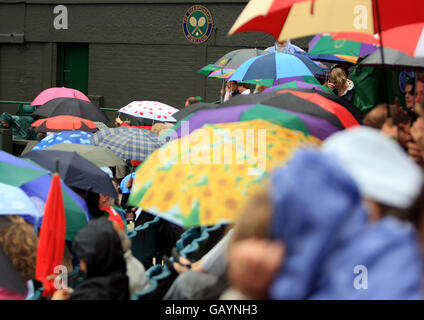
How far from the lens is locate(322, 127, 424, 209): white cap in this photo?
178 cm

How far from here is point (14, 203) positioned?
4551 millimetres

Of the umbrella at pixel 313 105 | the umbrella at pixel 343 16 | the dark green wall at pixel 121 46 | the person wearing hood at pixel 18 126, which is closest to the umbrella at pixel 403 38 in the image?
the umbrella at pixel 343 16

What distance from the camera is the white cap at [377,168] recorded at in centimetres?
178

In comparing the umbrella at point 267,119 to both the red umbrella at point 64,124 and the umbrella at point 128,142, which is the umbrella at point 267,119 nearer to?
the umbrella at point 128,142

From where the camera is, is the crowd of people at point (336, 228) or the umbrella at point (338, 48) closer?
the crowd of people at point (336, 228)

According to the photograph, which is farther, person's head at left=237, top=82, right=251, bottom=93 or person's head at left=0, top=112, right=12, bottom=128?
person's head at left=0, top=112, right=12, bottom=128

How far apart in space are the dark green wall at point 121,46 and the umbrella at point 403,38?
14.8 m

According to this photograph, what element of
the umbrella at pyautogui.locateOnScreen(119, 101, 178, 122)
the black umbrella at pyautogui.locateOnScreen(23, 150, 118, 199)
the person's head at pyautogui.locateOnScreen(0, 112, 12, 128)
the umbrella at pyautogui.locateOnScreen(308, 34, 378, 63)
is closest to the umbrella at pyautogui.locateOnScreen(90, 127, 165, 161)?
the black umbrella at pyautogui.locateOnScreen(23, 150, 118, 199)

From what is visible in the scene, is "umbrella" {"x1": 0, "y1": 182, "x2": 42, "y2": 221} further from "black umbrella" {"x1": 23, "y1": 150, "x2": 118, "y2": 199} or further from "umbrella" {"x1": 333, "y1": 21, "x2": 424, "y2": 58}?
"umbrella" {"x1": 333, "y1": 21, "x2": 424, "y2": 58}

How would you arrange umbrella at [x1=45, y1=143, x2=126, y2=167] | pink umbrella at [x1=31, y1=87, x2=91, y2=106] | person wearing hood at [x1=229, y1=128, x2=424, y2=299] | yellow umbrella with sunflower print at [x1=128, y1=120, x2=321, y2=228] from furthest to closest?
pink umbrella at [x1=31, y1=87, x2=91, y2=106], umbrella at [x1=45, y1=143, x2=126, y2=167], yellow umbrella with sunflower print at [x1=128, y1=120, x2=321, y2=228], person wearing hood at [x1=229, y1=128, x2=424, y2=299]

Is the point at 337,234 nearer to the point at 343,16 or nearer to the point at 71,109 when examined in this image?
the point at 343,16

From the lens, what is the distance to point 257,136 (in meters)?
3.41

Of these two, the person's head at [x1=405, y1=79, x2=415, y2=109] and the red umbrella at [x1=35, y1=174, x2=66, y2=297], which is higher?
the person's head at [x1=405, y1=79, x2=415, y2=109]

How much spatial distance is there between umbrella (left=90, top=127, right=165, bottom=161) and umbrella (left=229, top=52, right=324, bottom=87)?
1.60 metres
